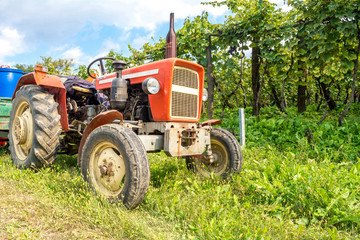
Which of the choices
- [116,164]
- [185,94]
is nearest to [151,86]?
[185,94]

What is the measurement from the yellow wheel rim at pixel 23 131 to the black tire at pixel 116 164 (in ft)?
4.91

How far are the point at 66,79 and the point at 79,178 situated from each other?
2051 millimetres

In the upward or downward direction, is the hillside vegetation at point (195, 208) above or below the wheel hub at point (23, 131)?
below

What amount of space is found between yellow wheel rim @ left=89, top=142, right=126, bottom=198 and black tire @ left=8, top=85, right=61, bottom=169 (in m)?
1.03

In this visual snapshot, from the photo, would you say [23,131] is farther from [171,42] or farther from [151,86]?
[171,42]

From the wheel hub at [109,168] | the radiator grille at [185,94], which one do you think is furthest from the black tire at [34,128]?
the radiator grille at [185,94]

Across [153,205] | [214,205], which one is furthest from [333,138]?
[153,205]

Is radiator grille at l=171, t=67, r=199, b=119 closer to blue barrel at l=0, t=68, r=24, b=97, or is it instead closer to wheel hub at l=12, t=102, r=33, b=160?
wheel hub at l=12, t=102, r=33, b=160

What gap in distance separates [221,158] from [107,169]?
152 cm

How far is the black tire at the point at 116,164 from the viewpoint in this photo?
242cm

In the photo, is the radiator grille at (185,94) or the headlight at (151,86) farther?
the radiator grille at (185,94)

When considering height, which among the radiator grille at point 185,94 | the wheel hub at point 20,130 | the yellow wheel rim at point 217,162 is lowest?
the yellow wheel rim at point 217,162

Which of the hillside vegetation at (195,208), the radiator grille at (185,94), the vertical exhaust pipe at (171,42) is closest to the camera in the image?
the hillside vegetation at (195,208)

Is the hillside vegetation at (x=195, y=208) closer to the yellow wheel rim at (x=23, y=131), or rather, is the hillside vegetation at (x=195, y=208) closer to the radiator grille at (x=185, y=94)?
the yellow wheel rim at (x=23, y=131)
